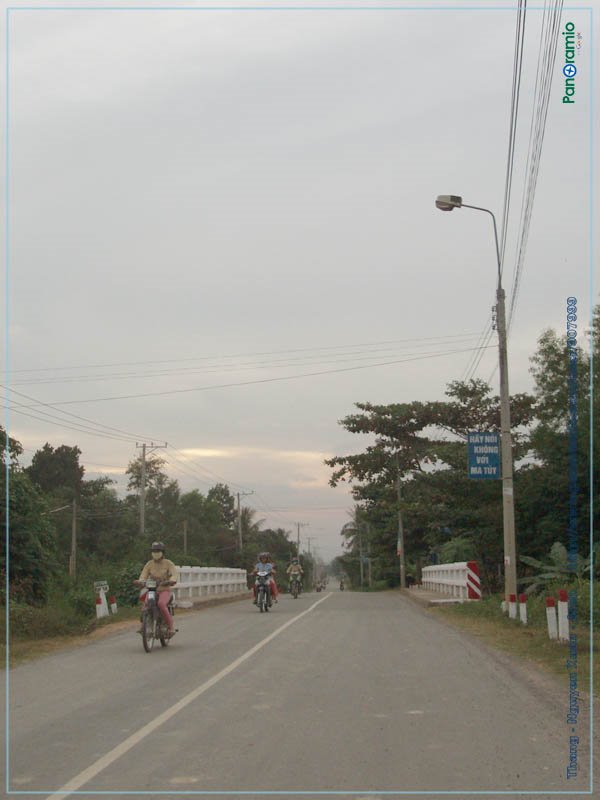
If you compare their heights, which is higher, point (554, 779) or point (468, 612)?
point (554, 779)

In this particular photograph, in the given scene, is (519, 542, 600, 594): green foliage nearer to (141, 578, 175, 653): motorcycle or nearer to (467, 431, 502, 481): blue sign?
(467, 431, 502, 481): blue sign

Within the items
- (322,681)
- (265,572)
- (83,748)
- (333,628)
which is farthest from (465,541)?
(83,748)

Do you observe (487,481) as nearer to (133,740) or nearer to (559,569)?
(559,569)

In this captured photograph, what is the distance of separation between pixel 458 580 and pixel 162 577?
48.7ft

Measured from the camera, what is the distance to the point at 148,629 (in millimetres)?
13773

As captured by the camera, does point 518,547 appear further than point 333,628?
Yes

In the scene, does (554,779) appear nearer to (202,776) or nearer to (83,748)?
(202,776)

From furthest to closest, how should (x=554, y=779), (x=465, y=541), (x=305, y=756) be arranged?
1. (x=465, y=541)
2. (x=305, y=756)
3. (x=554, y=779)

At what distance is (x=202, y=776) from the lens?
A: 6.21m

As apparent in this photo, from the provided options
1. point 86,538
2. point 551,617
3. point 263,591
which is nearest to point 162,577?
point 551,617

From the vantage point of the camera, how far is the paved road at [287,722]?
6223 mm

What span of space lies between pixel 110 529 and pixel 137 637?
63487 millimetres

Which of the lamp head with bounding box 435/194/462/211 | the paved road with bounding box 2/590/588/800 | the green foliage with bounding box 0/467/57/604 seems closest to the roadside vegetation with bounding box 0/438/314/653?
the green foliage with bounding box 0/467/57/604

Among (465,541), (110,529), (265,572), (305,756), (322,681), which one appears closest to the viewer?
(305,756)
